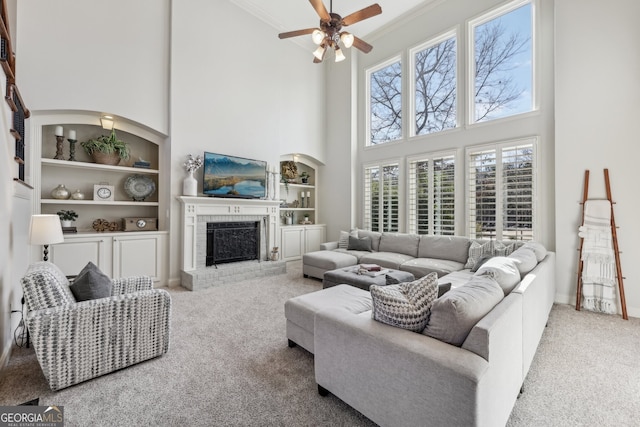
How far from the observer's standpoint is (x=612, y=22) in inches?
138

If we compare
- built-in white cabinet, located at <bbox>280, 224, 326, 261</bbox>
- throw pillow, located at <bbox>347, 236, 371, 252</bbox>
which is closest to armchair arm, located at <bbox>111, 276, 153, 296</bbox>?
throw pillow, located at <bbox>347, 236, 371, 252</bbox>

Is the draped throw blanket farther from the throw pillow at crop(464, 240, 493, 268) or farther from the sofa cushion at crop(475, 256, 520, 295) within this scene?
the sofa cushion at crop(475, 256, 520, 295)

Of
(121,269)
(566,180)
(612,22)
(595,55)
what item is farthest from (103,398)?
(612,22)

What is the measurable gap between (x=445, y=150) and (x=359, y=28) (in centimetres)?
356

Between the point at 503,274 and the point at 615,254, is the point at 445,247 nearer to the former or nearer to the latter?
the point at 615,254

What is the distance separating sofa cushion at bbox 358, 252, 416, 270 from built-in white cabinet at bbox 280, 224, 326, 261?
7.47 ft

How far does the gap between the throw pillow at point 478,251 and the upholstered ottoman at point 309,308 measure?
2.35 meters

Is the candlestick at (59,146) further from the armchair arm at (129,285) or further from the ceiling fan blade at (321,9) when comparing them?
the ceiling fan blade at (321,9)

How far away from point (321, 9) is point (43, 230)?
144 inches

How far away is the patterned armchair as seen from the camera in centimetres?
193

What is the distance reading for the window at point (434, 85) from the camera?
17.6 feet

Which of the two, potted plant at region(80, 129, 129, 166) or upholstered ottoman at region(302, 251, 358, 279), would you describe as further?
upholstered ottoman at region(302, 251, 358, 279)

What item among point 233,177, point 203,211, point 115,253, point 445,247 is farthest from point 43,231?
point 445,247

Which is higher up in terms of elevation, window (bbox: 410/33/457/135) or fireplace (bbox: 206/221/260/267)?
window (bbox: 410/33/457/135)
